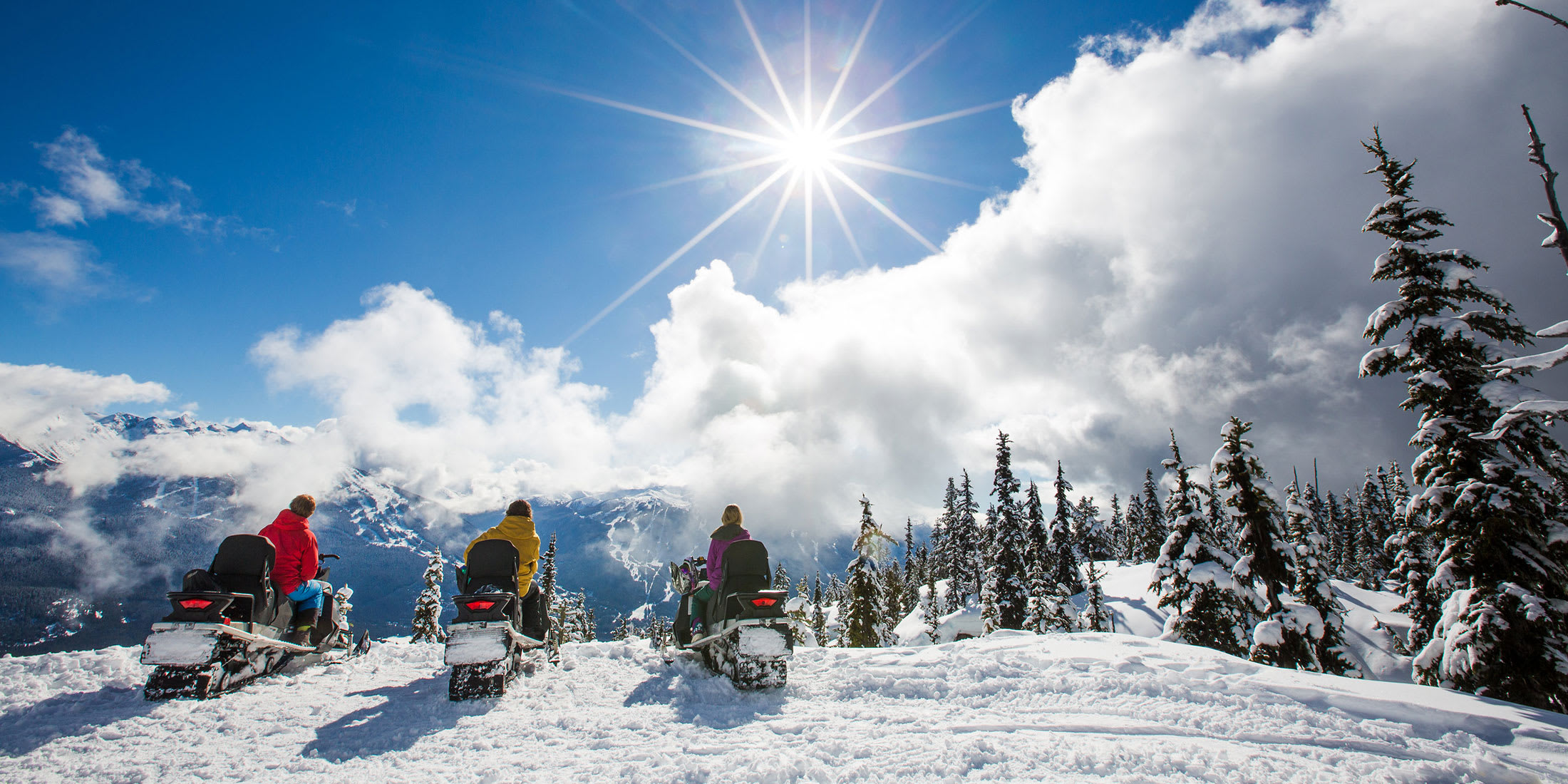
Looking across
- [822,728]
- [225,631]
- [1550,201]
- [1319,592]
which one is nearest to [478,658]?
[225,631]

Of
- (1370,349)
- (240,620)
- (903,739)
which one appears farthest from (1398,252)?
(240,620)

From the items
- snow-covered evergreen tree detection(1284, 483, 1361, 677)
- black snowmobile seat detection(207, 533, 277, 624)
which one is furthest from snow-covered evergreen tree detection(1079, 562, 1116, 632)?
black snowmobile seat detection(207, 533, 277, 624)

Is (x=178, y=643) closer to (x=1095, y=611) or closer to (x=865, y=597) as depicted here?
(x=865, y=597)

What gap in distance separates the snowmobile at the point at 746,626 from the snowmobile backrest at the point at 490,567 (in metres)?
2.24

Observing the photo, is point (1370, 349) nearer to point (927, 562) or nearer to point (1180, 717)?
point (1180, 717)

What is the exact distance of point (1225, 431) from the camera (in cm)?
2228

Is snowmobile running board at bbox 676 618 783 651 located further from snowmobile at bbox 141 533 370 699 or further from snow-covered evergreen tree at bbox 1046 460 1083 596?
snow-covered evergreen tree at bbox 1046 460 1083 596

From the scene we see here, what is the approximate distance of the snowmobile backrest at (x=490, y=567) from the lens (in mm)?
8180

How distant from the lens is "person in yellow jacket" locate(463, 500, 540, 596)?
8.80 m

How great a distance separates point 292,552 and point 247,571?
89 cm

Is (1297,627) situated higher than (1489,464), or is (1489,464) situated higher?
(1489,464)

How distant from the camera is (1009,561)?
113 feet

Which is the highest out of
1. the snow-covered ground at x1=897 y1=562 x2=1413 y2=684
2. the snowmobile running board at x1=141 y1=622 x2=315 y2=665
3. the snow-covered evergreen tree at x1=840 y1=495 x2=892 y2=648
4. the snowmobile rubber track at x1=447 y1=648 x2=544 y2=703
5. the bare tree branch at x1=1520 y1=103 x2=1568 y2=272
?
the bare tree branch at x1=1520 y1=103 x2=1568 y2=272

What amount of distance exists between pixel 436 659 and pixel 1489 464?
66.2 ft
